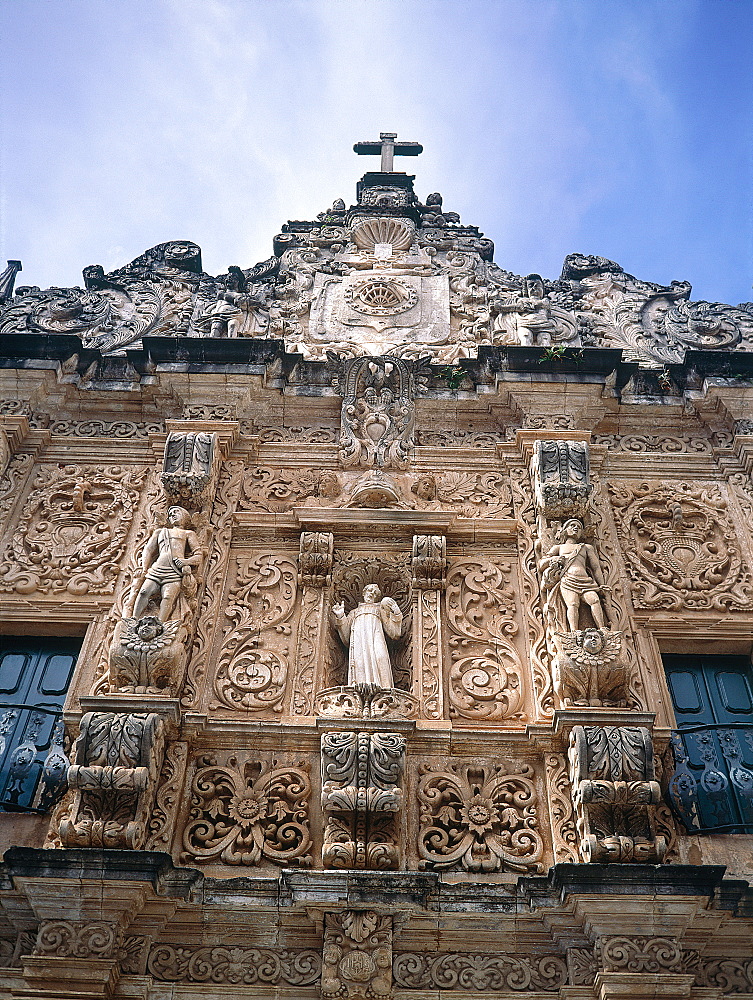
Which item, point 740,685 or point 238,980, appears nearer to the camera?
point 238,980

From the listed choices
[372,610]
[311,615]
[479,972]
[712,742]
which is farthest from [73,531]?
[712,742]

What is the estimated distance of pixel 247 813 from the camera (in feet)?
23.1

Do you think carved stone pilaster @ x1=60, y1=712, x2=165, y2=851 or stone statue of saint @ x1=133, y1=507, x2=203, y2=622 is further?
stone statue of saint @ x1=133, y1=507, x2=203, y2=622

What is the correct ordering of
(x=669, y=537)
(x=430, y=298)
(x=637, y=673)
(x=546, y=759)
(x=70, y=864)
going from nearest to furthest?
(x=70, y=864), (x=546, y=759), (x=637, y=673), (x=669, y=537), (x=430, y=298)

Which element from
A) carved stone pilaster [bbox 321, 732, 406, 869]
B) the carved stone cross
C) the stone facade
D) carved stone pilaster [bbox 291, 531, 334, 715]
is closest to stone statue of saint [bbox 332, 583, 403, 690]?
the stone facade

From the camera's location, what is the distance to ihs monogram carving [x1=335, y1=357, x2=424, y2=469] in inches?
375

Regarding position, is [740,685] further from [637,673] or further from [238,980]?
[238,980]

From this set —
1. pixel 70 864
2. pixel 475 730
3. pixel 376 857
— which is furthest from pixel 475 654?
pixel 70 864

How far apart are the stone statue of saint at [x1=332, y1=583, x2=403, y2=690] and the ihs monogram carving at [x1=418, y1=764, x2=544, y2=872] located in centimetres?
79

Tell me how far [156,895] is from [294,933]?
920 mm

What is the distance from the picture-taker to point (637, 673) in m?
7.90

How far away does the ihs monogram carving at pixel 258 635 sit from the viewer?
779 centimetres

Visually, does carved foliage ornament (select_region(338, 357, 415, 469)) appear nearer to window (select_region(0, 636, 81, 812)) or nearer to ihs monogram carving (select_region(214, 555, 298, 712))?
ihs monogram carving (select_region(214, 555, 298, 712))

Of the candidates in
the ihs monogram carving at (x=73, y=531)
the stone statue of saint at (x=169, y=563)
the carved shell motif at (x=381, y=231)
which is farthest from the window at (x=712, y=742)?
the carved shell motif at (x=381, y=231)
